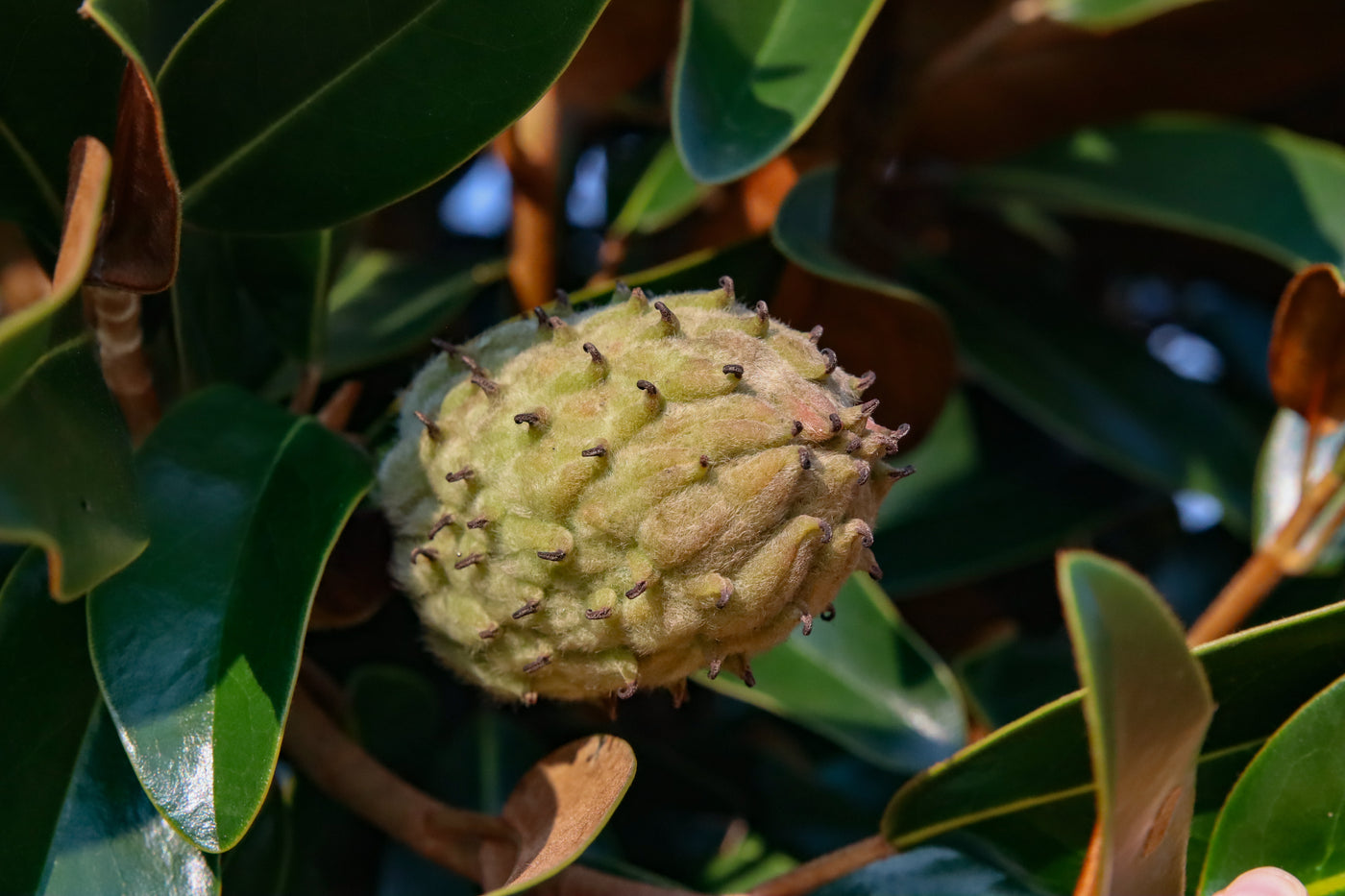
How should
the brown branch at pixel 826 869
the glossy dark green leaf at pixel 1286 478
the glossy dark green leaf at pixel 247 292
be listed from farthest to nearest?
the glossy dark green leaf at pixel 1286 478
the glossy dark green leaf at pixel 247 292
the brown branch at pixel 826 869

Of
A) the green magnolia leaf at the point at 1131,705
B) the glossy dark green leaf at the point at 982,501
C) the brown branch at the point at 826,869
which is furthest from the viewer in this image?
the glossy dark green leaf at the point at 982,501

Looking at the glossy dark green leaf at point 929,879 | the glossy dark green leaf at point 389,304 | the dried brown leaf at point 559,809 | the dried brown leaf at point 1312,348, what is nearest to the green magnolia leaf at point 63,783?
the dried brown leaf at point 559,809

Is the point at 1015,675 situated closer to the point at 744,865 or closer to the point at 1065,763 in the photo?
the point at 744,865

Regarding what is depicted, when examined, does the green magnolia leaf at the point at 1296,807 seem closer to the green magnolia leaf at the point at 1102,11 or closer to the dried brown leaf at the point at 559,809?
the dried brown leaf at the point at 559,809

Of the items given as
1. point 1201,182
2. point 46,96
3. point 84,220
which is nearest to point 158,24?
point 46,96

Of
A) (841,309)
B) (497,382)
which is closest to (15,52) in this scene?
(497,382)

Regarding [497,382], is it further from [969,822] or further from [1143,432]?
[1143,432]
